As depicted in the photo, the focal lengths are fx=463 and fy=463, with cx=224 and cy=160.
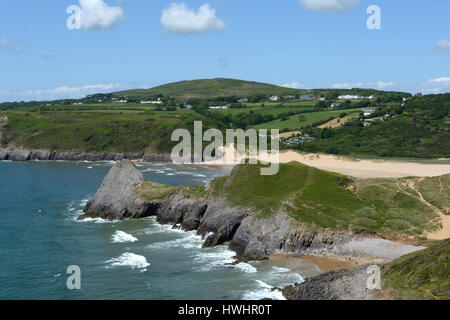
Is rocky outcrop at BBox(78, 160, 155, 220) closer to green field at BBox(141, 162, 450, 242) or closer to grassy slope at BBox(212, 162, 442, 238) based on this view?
green field at BBox(141, 162, 450, 242)

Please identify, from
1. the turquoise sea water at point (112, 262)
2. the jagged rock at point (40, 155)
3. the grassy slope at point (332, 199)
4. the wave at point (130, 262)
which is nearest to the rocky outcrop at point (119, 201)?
the turquoise sea water at point (112, 262)

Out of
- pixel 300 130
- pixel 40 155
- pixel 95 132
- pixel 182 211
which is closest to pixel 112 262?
pixel 182 211

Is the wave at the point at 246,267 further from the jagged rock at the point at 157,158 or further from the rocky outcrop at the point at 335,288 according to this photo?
the jagged rock at the point at 157,158

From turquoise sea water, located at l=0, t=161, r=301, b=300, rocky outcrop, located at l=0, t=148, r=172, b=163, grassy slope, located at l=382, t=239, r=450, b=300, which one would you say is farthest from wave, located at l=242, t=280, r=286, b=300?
rocky outcrop, located at l=0, t=148, r=172, b=163

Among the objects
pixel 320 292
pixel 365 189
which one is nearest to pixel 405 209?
pixel 365 189

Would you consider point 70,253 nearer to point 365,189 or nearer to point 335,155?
point 365,189

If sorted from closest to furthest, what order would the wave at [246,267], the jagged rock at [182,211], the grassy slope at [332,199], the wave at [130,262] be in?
the wave at [246,267] < the wave at [130,262] < the grassy slope at [332,199] < the jagged rock at [182,211]

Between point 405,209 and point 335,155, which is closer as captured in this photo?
point 405,209
